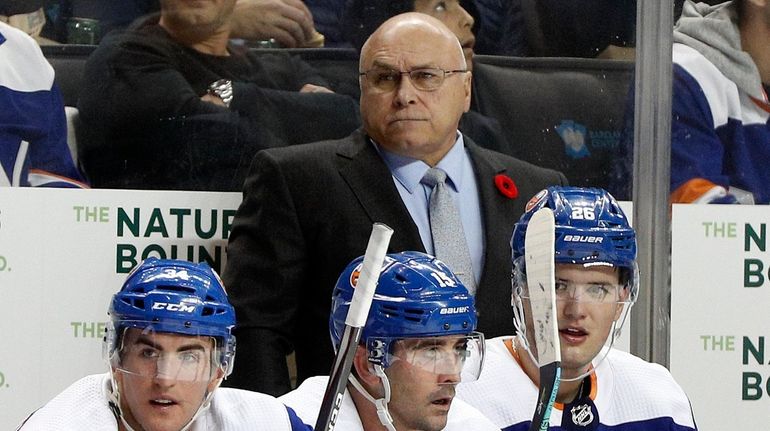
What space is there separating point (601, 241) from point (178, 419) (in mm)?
951

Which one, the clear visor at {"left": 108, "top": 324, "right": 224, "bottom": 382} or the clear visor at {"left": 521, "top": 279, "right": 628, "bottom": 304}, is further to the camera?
the clear visor at {"left": 521, "top": 279, "right": 628, "bottom": 304}

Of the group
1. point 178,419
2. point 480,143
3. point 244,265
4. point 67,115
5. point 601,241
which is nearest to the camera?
point 178,419

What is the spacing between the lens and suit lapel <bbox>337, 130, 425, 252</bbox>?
3.44 meters

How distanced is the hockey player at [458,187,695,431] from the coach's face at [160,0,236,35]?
3.48 ft

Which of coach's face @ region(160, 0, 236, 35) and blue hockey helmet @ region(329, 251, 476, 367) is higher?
coach's face @ region(160, 0, 236, 35)

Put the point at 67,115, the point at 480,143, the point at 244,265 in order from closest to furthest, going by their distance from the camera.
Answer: the point at 244,265
the point at 67,115
the point at 480,143

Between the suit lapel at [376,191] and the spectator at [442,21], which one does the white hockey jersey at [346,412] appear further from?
the spectator at [442,21]

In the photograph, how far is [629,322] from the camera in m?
3.93

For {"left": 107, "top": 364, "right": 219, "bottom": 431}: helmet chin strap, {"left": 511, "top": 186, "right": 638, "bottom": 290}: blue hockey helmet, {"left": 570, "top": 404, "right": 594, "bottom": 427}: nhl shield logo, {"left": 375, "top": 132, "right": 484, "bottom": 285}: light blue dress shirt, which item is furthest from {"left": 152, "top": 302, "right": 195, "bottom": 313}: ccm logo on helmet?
{"left": 375, "top": 132, "right": 484, "bottom": 285}: light blue dress shirt

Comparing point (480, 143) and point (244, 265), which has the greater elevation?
point (480, 143)

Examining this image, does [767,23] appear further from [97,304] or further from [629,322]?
[97,304]

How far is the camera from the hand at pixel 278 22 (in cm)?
375

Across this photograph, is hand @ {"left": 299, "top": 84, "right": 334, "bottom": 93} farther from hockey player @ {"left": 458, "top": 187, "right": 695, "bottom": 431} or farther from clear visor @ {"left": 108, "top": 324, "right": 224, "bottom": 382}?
clear visor @ {"left": 108, "top": 324, "right": 224, "bottom": 382}

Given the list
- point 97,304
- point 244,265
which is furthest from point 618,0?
point 97,304
